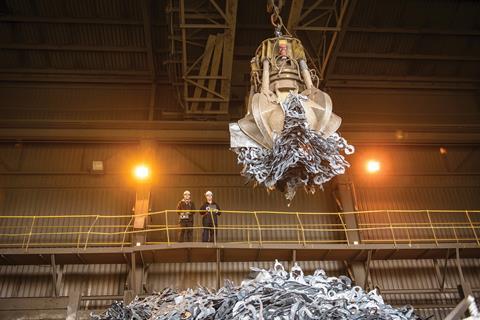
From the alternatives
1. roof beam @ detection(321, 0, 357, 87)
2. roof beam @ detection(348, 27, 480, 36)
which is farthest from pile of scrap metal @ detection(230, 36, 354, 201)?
roof beam @ detection(348, 27, 480, 36)

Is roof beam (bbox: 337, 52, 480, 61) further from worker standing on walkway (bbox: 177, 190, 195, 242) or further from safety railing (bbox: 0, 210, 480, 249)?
worker standing on walkway (bbox: 177, 190, 195, 242)

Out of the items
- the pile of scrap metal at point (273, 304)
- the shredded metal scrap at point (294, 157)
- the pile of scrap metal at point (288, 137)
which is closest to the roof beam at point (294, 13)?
the pile of scrap metal at point (288, 137)

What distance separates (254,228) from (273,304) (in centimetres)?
943

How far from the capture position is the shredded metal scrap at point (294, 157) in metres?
6.19

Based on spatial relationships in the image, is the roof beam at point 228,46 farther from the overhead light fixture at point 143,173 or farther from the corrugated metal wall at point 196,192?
the overhead light fixture at point 143,173

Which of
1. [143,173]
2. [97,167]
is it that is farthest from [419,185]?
[97,167]

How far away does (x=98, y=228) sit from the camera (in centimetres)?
1470

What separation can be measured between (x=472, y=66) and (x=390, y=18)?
4239 millimetres

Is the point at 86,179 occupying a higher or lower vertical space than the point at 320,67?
lower

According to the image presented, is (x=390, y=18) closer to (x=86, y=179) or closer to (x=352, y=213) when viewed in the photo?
(x=352, y=213)

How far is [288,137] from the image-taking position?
6195 millimetres

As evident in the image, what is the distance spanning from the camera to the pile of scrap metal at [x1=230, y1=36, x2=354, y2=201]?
6.22m

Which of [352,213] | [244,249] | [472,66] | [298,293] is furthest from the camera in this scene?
[472,66]

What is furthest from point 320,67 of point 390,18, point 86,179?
point 86,179
